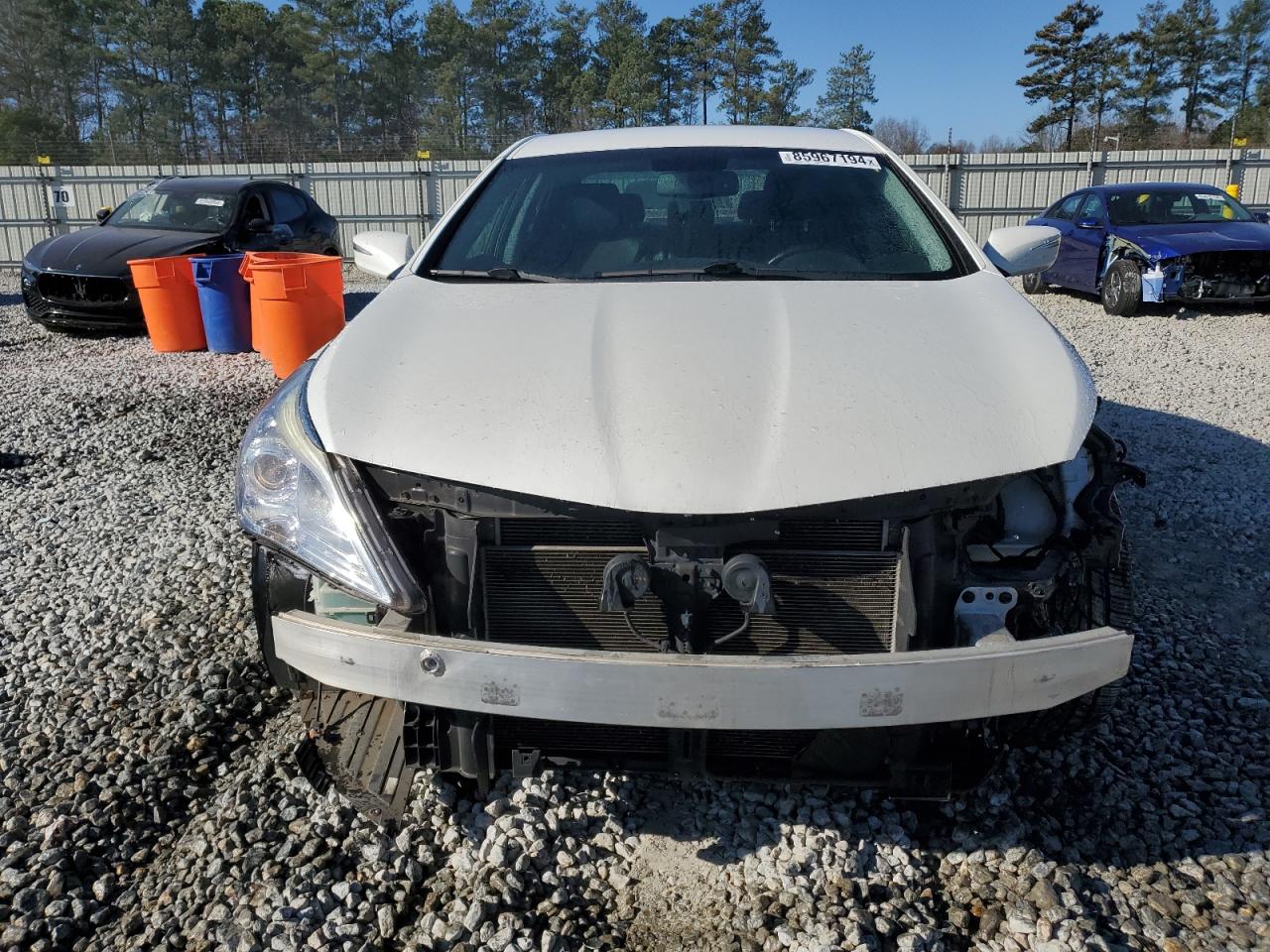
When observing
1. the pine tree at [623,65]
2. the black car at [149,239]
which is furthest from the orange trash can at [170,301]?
the pine tree at [623,65]

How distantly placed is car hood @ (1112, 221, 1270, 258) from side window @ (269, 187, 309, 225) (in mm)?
9367

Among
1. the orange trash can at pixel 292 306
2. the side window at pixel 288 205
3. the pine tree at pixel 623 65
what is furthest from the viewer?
the pine tree at pixel 623 65

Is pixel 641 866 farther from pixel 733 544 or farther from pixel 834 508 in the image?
pixel 834 508

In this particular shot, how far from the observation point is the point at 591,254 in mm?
3047

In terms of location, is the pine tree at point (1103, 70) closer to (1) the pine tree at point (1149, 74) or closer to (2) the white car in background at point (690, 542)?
(1) the pine tree at point (1149, 74)

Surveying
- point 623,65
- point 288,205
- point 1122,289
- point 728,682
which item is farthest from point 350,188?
point 623,65

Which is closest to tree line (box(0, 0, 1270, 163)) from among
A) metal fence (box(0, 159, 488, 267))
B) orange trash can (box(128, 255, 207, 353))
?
metal fence (box(0, 159, 488, 267))

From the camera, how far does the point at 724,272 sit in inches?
112

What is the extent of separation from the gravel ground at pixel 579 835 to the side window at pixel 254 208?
7.53 m

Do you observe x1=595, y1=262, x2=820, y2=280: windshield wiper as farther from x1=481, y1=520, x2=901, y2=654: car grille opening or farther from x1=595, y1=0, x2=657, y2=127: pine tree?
x1=595, y1=0, x2=657, y2=127: pine tree

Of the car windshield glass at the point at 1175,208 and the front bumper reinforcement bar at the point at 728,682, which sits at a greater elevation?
the car windshield glass at the point at 1175,208

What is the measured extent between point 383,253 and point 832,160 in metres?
1.70

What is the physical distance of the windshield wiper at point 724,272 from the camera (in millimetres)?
2834

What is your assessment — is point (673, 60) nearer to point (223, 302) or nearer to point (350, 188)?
point (350, 188)
